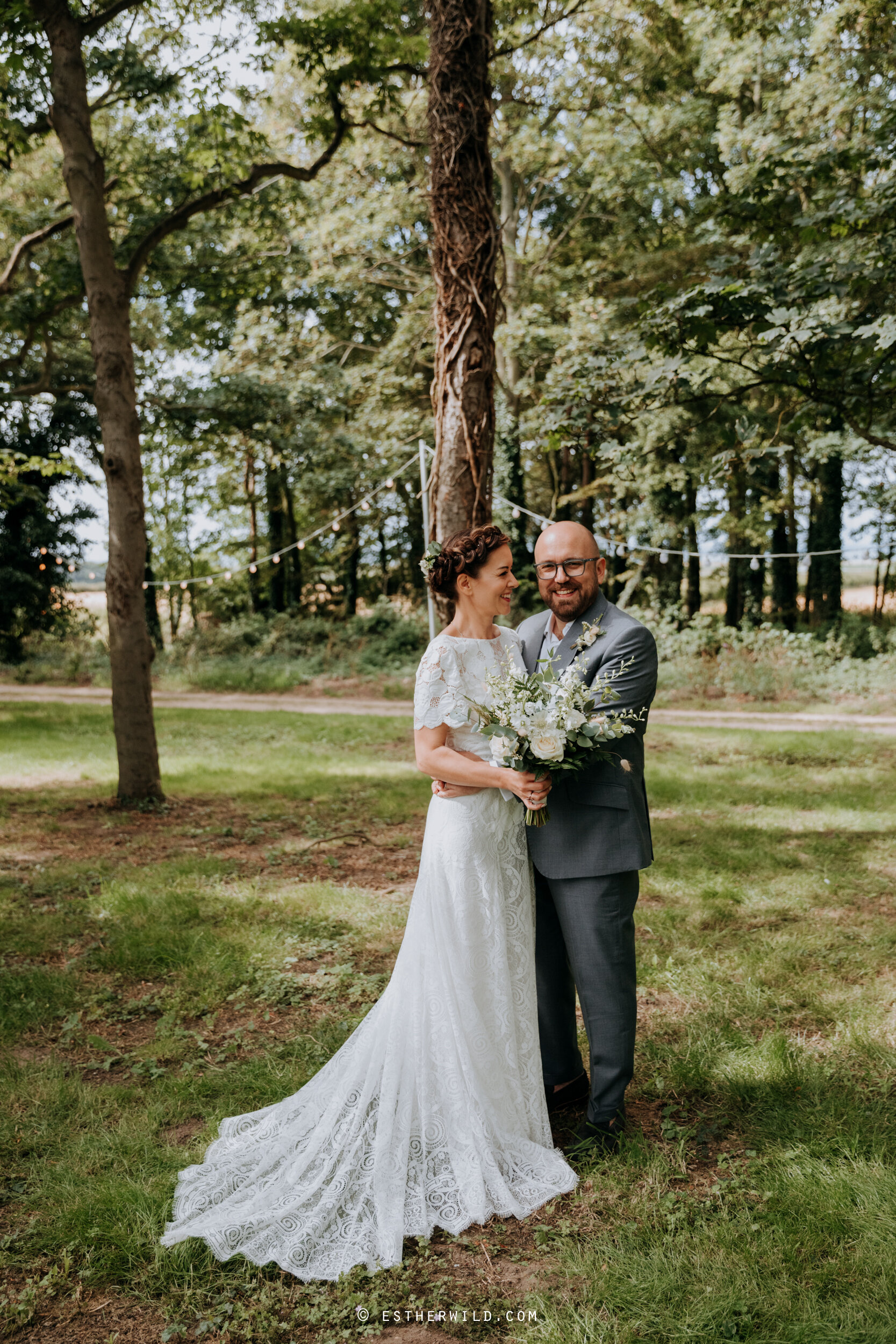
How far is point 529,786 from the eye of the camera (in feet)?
8.91

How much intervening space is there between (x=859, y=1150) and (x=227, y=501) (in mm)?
24736

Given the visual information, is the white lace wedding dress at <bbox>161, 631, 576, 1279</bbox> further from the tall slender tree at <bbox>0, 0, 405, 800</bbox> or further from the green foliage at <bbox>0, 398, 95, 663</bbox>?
the green foliage at <bbox>0, 398, 95, 663</bbox>

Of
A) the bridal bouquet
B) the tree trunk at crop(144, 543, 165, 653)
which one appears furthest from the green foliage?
the bridal bouquet

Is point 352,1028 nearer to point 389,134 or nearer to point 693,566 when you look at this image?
point 389,134

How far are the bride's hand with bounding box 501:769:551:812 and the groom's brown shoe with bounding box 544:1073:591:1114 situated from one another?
1.23 m

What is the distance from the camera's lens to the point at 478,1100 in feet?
9.27

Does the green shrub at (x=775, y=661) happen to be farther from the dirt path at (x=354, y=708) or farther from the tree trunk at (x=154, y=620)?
the tree trunk at (x=154, y=620)

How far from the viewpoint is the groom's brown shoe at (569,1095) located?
10.7 feet

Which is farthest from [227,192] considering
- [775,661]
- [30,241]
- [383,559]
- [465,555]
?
[383,559]

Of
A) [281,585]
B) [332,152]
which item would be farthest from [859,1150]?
[281,585]

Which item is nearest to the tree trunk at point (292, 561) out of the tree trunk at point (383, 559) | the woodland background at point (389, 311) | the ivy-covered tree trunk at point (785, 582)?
the woodland background at point (389, 311)

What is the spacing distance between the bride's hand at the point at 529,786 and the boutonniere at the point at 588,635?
436mm

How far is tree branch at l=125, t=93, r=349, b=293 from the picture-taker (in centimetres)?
790

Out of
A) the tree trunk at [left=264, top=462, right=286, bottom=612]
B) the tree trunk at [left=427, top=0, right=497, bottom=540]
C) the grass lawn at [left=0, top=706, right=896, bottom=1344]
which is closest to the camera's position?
the grass lawn at [left=0, top=706, right=896, bottom=1344]
